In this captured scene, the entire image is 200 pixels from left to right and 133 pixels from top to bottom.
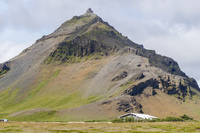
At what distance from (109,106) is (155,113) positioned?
121 ft

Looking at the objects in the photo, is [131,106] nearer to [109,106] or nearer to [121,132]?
[109,106]

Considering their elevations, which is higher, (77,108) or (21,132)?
(77,108)

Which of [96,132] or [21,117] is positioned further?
[21,117]

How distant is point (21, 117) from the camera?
636ft

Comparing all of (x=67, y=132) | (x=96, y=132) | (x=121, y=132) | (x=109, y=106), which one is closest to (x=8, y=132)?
(x=67, y=132)

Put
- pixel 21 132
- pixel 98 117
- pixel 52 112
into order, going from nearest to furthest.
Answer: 1. pixel 21 132
2. pixel 98 117
3. pixel 52 112

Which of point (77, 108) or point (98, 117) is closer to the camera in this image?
point (98, 117)

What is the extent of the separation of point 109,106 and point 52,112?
142ft

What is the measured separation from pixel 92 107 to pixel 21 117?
178 ft

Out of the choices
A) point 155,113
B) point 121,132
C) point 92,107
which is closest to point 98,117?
point 92,107

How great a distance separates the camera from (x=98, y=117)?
593ft

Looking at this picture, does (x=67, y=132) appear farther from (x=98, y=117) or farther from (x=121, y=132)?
(x=98, y=117)

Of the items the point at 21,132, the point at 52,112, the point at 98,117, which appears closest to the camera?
the point at 21,132

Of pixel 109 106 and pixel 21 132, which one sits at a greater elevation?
pixel 109 106
